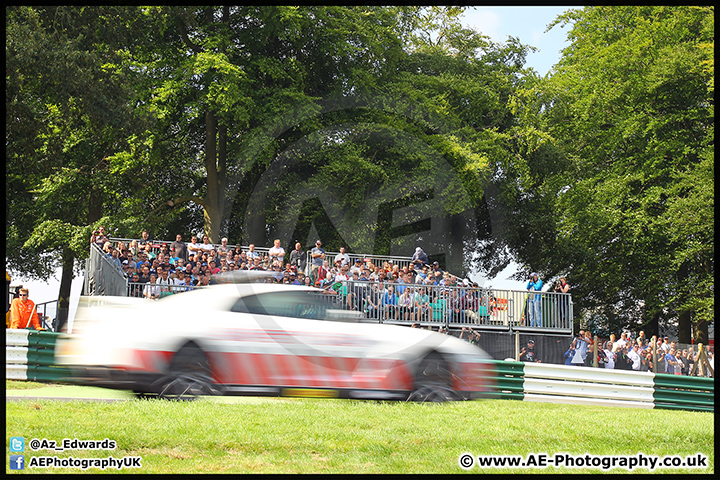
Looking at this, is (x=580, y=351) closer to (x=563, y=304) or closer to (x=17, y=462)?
(x=563, y=304)

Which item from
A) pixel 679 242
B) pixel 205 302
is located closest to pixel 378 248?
pixel 679 242

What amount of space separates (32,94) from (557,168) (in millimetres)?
23301

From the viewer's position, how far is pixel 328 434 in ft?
28.5

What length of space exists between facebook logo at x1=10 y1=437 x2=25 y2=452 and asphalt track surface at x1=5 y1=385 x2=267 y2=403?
2459 mm

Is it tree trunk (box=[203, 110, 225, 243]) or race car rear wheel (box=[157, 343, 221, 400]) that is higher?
tree trunk (box=[203, 110, 225, 243])

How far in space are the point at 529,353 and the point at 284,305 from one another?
12.6 m

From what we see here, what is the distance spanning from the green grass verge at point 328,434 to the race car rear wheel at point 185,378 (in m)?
0.14

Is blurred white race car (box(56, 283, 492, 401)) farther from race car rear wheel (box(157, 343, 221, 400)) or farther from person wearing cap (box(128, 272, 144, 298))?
person wearing cap (box(128, 272, 144, 298))

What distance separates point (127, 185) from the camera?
32281 millimetres

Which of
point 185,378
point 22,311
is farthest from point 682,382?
point 22,311

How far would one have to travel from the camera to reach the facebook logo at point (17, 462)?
6.55 m

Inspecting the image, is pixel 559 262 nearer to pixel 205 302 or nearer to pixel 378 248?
pixel 378 248

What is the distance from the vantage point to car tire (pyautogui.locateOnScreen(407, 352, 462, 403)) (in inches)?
386

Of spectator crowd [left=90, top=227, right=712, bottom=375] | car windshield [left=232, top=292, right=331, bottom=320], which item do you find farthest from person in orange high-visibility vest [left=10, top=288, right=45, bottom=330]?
car windshield [left=232, top=292, right=331, bottom=320]
